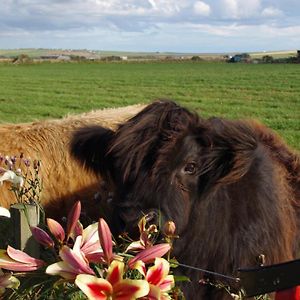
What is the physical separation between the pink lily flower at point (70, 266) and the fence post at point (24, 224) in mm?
1051

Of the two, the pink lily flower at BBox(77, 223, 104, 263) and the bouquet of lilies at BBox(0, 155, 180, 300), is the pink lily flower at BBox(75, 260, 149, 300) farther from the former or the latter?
the pink lily flower at BBox(77, 223, 104, 263)

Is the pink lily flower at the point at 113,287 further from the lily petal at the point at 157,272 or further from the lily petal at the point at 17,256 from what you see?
the lily petal at the point at 17,256

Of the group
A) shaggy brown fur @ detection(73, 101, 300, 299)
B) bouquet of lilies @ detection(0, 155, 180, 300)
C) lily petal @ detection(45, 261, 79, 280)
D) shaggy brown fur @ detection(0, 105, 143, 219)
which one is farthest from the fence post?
shaggy brown fur @ detection(0, 105, 143, 219)

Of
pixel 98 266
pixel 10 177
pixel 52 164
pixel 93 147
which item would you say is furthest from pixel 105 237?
pixel 52 164

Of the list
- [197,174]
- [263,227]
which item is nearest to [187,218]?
[197,174]

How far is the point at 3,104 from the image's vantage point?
2253 centimetres

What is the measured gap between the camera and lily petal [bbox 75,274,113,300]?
4.51 feet

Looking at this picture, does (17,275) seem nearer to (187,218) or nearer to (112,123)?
(187,218)

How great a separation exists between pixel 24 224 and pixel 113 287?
131 centimetres

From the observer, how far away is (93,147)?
3641 millimetres

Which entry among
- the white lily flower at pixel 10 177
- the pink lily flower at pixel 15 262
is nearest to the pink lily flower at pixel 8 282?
the pink lily flower at pixel 15 262

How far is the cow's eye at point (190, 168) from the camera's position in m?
3.01

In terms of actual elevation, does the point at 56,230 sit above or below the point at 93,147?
above

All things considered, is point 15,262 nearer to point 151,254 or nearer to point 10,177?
point 151,254
